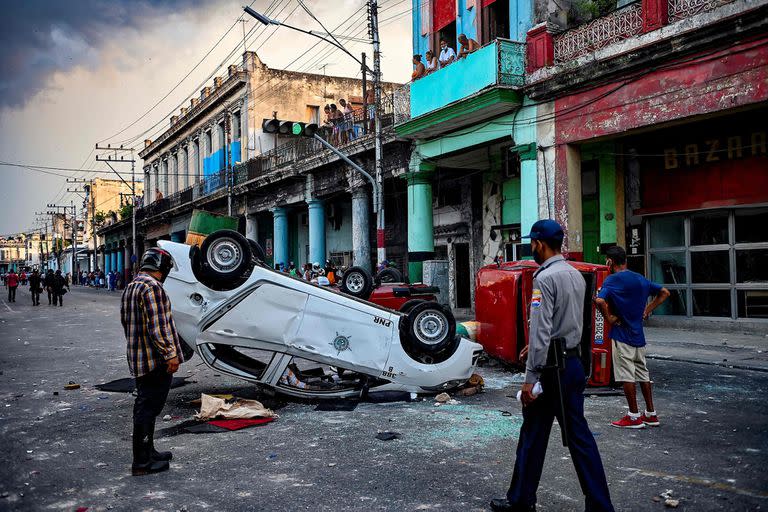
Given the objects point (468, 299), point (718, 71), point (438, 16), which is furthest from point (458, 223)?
point (718, 71)

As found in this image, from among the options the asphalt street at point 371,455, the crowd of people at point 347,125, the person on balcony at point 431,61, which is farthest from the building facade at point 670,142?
the crowd of people at point 347,125

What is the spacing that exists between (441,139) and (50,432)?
1409cm

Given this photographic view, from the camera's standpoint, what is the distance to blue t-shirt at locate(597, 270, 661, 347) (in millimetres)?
5832

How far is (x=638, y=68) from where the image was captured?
12.6m

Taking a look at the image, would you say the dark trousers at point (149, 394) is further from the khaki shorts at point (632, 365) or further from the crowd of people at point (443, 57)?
the crowd of people at point (443, 57)

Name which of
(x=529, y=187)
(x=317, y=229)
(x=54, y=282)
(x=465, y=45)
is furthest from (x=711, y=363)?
(x=54, y=282)

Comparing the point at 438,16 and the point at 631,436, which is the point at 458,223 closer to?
the point at 438,16

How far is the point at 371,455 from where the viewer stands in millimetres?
5094

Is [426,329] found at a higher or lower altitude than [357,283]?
lower

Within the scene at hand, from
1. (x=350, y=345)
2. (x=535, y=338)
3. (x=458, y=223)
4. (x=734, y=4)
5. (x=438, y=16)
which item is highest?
(x=438, y=16)

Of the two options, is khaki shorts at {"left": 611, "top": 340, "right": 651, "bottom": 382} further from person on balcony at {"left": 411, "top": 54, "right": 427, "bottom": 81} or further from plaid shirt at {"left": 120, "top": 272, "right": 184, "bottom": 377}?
person on balcony at {"left": 411, "top": 54, "right": 427, "bottom": 81}

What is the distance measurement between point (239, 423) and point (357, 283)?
5186 mm

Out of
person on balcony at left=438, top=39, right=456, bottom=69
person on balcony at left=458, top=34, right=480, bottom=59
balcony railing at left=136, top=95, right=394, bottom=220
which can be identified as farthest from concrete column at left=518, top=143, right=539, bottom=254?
balcony railing at left=136, top=95, right=394, bottom=220

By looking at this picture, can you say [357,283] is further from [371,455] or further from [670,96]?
[670,96]
